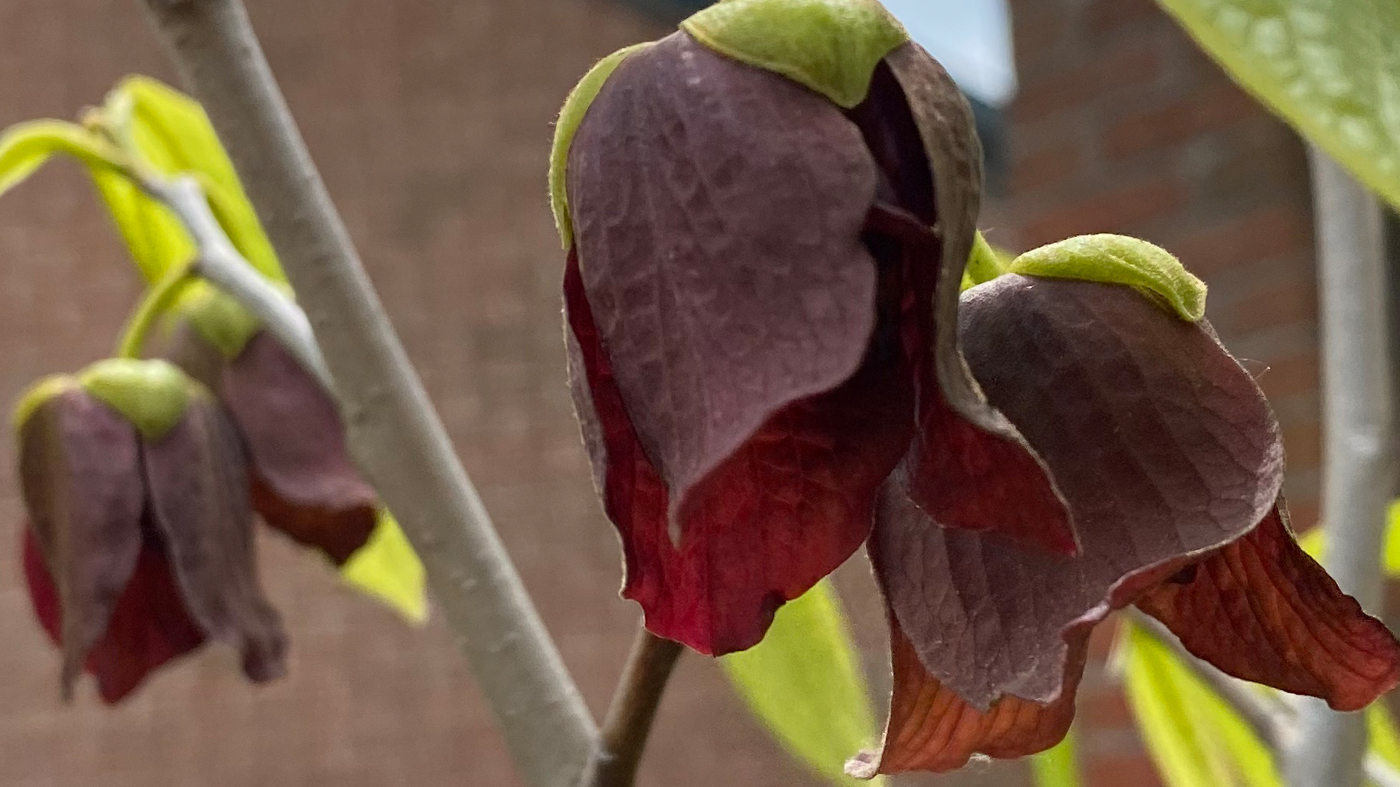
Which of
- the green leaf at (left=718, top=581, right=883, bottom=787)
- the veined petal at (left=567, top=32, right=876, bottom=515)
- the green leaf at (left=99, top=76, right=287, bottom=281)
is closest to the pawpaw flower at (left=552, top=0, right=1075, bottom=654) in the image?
the veined petal at (left=567, top=32, right=876, bottom=515)

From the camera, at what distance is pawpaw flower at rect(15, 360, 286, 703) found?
30 centimetres

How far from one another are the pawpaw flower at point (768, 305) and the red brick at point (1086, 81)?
100 centimetres

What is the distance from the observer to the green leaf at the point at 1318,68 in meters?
0.11

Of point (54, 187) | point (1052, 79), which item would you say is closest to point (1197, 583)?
point (1052, 79)

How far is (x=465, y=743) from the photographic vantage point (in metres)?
1.72

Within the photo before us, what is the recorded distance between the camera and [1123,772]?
3.45 feet

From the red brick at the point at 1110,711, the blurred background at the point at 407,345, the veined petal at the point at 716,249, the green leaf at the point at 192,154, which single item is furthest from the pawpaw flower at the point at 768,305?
the blurred background at the point at 407,345

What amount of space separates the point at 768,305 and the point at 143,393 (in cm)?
26

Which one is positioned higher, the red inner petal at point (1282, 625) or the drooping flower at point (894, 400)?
the drooping flower at point (894, 400)

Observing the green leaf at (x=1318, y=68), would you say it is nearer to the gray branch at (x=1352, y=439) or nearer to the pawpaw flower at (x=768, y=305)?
the pawpaw flower at (x=768, y=305)

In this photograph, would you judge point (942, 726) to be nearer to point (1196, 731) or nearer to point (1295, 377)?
point (1196, 731)

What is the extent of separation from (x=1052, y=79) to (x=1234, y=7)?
1.05 metres

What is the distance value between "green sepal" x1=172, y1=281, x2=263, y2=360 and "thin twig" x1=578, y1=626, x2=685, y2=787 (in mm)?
212

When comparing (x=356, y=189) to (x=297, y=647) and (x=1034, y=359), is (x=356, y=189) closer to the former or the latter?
(x=297, y=647)
